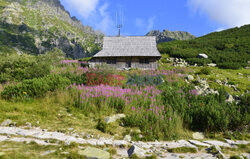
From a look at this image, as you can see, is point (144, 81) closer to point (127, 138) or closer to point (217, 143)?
point (127, 138)

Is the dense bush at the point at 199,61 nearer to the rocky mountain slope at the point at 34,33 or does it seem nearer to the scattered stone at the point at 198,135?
the scattered stone at the point at 198,135

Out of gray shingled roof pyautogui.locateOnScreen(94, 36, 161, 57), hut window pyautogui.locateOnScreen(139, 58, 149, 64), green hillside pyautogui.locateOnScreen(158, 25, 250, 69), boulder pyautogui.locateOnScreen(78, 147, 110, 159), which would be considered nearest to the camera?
boulder pyautogui.locateOnScreen(78, 147, 110, 159)

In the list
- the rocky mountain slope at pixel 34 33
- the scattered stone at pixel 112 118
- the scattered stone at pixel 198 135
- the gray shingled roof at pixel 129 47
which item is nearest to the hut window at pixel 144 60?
the gray shingled roof at pixel 129 47

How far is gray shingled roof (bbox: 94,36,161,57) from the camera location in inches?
900

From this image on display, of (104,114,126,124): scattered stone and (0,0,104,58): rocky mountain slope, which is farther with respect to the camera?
(0,0,104,58): rocky mountain slope

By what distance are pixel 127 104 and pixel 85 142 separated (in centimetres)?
284

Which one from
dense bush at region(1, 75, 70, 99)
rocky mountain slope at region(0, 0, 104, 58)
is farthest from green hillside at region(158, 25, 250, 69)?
rocky mountain slope at region(0, 0, 104, 58)

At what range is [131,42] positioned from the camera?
25.8 metres

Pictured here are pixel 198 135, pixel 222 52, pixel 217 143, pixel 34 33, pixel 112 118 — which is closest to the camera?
pixel 217 143

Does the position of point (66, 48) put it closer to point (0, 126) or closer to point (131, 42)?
point (131, 42)

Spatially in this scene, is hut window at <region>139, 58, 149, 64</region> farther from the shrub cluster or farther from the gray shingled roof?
the shrub cluster

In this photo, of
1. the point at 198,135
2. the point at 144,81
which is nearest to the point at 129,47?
the point at 144,81

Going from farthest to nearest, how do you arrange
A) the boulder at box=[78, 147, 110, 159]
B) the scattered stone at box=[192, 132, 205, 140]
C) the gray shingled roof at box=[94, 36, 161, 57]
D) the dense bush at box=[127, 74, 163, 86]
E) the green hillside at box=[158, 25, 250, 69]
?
1. the green hillside at box=[158, 25, 250, 69]
2. the gray shingled roof at box=[94, 36, 161, 57]
3. the dense bush at box=[127, 74, 163, 86]
4. the scattered stone at box=[192, 132, 205, 140]
5. the boulder at box=[78, 147, 110, 159]

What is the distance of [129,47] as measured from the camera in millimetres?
24656
